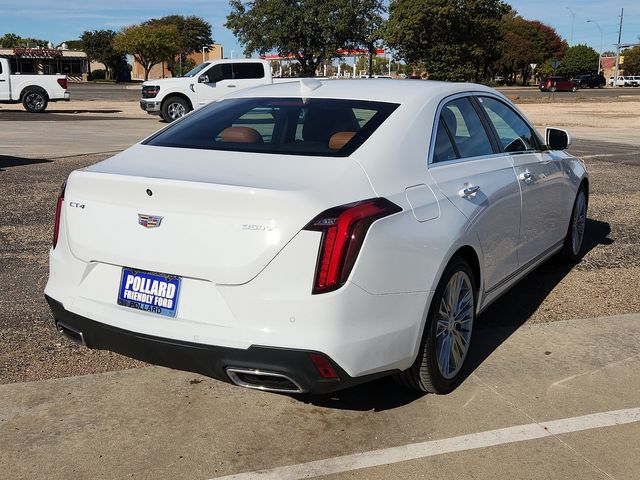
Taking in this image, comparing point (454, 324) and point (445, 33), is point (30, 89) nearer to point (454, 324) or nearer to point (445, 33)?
point (454, 324)

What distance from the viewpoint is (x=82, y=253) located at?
3414mm

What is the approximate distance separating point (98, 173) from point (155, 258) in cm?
59

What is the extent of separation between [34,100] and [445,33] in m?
34.7

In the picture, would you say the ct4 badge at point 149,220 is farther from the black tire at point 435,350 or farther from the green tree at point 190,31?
the green tree at point 190,31

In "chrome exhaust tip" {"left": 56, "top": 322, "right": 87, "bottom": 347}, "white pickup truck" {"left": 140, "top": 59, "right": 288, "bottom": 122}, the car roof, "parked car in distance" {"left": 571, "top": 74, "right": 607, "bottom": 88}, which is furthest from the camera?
"parked car in distance" {"left": 571, "top": 74, "right": 607, "bottom": 88}

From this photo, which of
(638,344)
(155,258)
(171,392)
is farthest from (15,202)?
(638,344)

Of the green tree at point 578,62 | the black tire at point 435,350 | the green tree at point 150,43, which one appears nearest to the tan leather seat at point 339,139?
the black tire at point 435,350

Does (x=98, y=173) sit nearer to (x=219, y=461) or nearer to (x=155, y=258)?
(x=155, y=258)

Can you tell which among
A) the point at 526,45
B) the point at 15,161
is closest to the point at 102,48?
the point at 526,45

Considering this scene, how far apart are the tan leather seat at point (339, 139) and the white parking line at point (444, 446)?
150 centimetres

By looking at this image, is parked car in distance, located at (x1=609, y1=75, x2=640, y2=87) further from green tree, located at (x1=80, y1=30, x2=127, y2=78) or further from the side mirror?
the side mirror

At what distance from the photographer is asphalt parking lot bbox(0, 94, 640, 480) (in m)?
3.25

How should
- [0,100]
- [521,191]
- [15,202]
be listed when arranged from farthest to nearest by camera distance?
[0,100], [15,202], [521,191]

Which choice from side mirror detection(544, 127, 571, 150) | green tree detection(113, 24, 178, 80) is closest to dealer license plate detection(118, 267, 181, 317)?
side mirror detection(544, 127, 571, 150)
